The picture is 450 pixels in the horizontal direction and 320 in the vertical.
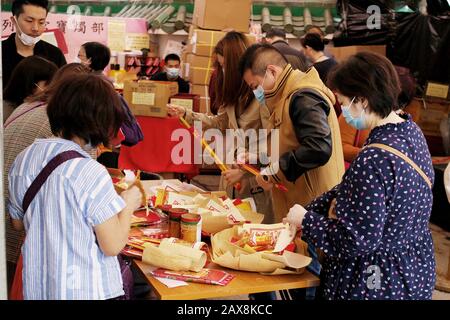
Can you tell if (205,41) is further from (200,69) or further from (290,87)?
(290,87)

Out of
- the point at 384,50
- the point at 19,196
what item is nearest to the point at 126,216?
the point at 19,196

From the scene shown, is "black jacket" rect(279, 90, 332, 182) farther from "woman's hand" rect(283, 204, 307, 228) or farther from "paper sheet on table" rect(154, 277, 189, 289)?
"paper sheet on table" rect(154, 277, 189, 289)

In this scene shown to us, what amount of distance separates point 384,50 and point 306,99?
186 inches

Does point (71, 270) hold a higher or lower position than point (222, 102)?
lower

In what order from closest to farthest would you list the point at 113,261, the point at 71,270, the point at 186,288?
the point at 71,270
the point at 113,261
the point at 186,288

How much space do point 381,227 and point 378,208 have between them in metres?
0.07

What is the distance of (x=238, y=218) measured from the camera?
2.29 meters

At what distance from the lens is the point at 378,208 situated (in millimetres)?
1549

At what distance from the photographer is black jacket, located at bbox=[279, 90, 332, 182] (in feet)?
7.21

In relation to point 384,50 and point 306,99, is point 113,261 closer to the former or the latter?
point 306,99

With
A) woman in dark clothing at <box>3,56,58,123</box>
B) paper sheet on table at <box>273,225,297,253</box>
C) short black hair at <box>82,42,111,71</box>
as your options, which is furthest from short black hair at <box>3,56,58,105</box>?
short black hair at <box>82,42,111,71</box>

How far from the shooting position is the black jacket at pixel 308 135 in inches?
86.5

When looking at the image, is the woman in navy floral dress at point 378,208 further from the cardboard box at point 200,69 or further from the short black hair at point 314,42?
the cardboard box at point 200,69

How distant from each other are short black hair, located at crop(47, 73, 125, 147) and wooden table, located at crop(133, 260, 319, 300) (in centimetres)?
54
